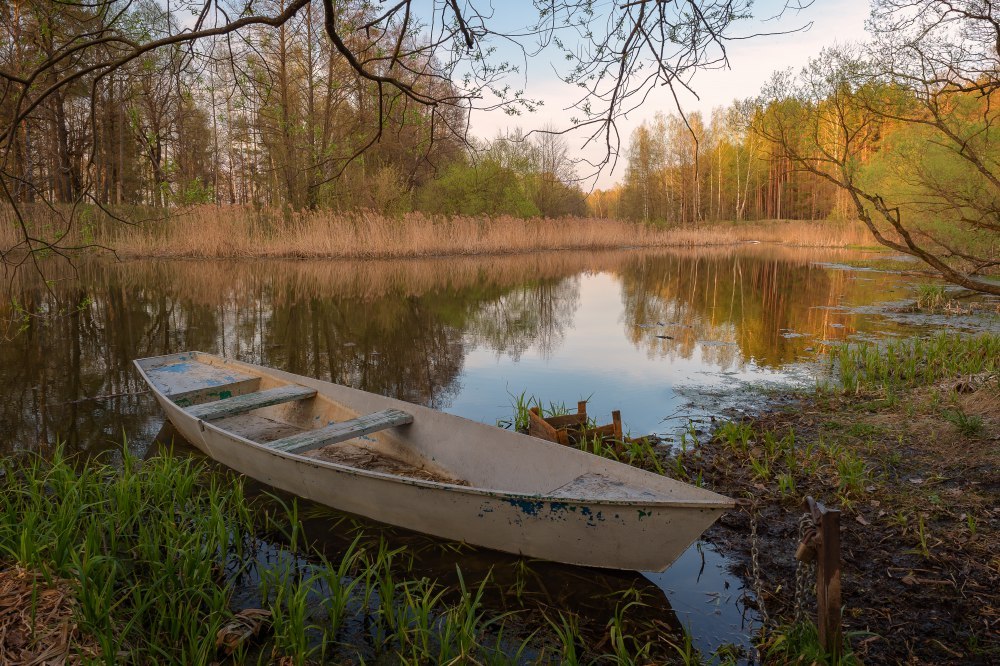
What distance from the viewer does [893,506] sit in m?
3.80

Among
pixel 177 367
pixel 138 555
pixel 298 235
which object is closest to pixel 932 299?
pixel 177 367

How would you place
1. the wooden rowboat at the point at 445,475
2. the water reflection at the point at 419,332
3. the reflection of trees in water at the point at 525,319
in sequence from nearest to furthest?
the wooden rowboat at the point at 445,475 < the water reflection at the point at 419,332 < the reflection of trees in water at the point at 525,319

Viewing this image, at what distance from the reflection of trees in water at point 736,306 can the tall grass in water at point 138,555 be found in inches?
248

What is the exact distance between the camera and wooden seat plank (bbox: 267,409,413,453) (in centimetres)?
408

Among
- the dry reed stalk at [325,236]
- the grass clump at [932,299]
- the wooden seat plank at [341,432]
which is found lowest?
the wooden seat plank at [341,432]

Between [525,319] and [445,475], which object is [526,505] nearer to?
[445,475]

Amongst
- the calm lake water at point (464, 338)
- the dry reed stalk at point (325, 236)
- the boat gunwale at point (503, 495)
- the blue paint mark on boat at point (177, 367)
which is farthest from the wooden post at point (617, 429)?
the dry reed stalk at point (325, 236)

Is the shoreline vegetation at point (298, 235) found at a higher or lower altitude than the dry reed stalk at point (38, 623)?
higher

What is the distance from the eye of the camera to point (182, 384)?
5887 millimetres

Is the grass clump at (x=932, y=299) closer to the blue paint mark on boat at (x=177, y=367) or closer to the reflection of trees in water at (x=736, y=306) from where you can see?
the reflection of trees in water at (x=736, y=306)

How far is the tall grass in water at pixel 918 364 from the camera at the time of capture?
607cm

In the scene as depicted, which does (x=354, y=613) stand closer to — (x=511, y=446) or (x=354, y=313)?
(x=511, y=446)

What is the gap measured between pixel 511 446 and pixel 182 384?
352 cm

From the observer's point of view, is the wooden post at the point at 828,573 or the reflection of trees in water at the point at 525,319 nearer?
the wooden post at the point at 828,573
